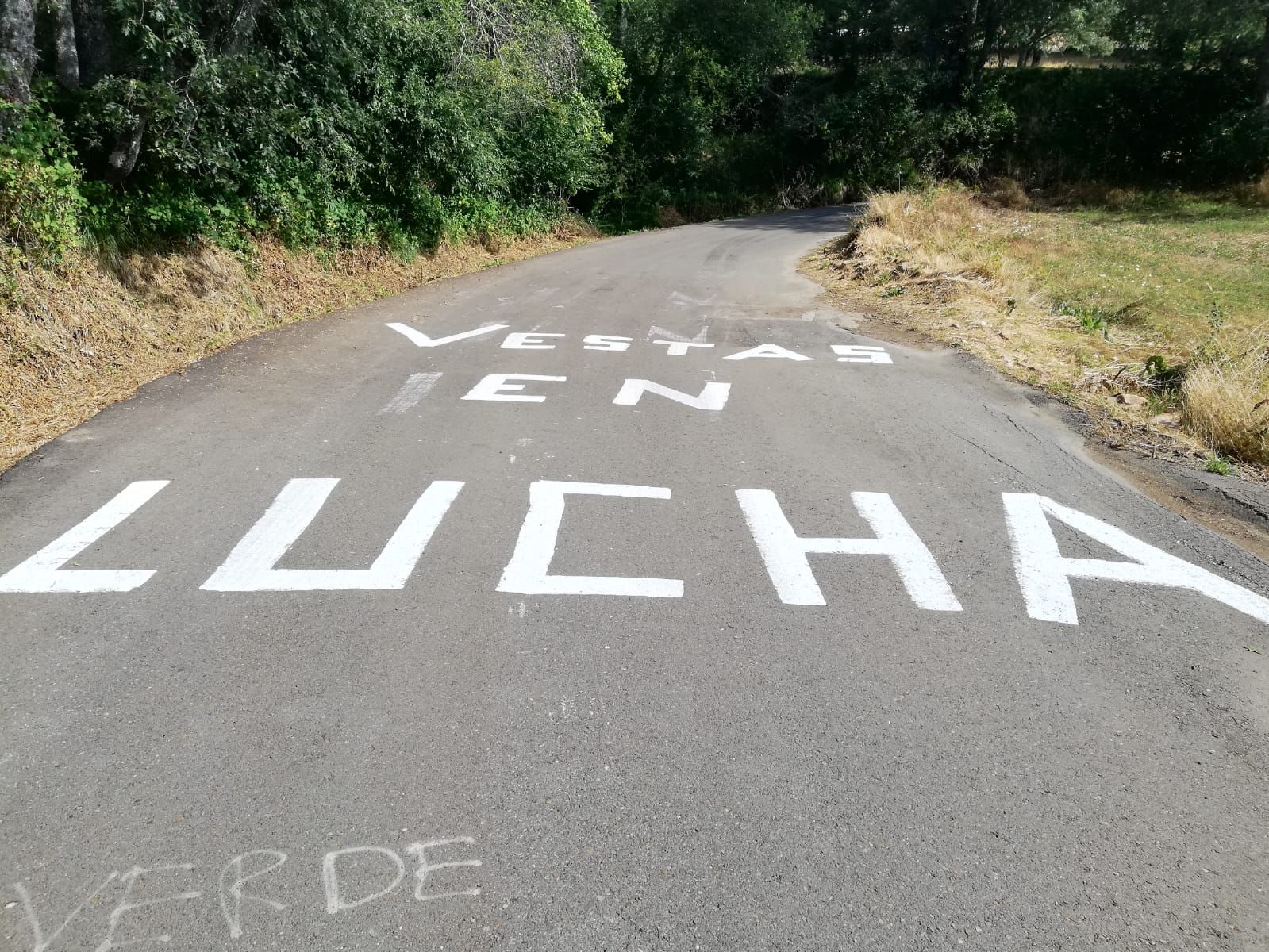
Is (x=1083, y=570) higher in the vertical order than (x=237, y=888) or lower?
lower

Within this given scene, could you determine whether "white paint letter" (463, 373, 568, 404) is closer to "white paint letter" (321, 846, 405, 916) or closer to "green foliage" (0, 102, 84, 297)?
"green foliage" (0, 102, 84, 297)

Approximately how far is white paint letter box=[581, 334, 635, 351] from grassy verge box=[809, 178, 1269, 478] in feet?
13.5

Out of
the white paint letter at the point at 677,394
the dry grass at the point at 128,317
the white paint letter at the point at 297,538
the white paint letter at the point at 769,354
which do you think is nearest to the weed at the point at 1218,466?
the white paint letter at the point at 677,394

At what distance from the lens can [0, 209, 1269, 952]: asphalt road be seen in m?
2.97

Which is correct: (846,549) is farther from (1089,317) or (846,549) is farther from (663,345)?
(1089,317)

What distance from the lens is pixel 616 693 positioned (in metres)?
4.04

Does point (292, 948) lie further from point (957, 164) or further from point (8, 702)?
point (957, 164)

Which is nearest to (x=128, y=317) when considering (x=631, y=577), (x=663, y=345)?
(x=663, y=345)

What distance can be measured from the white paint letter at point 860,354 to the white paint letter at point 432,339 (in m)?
4.37

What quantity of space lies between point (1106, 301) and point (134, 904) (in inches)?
591

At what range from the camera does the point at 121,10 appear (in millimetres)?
9586

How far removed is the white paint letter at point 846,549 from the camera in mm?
4950

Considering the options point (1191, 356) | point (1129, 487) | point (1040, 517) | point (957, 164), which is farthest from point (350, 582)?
point (957, 164)

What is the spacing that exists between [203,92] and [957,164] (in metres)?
29.8
